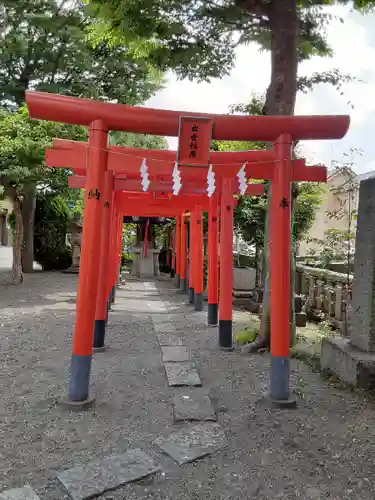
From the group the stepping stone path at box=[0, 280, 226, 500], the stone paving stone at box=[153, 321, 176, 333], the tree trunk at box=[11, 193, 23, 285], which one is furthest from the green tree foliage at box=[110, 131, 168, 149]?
the stepping stone path at box=[0, 280, 226, 500]

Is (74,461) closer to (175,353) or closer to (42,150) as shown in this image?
(175,353)

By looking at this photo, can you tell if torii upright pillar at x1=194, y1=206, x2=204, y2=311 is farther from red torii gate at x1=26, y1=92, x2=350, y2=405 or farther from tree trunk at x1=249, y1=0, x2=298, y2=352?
red torii gate at x1=26, y1=92, x2=350, y2=405

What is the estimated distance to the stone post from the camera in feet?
15.1

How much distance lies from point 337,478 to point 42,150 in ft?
32.1

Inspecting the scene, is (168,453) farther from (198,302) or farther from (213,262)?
(198,302)

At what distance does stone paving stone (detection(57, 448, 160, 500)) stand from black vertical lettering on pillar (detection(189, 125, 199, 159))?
8.62 feet

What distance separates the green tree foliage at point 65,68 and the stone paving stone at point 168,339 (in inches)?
364

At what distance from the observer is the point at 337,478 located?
3.04 m

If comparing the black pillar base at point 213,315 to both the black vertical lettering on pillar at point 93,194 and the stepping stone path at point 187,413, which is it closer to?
the stepping stone path at point 187,413

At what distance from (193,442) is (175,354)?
267 centimetres

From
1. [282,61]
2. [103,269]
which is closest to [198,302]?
[103,269]

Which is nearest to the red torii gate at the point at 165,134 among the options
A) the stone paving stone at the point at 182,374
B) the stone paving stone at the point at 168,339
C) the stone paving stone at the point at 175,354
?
the stone paving stone at the point at 182,374

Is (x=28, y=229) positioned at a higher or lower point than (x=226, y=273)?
higher

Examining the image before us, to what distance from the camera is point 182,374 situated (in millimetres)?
5238
